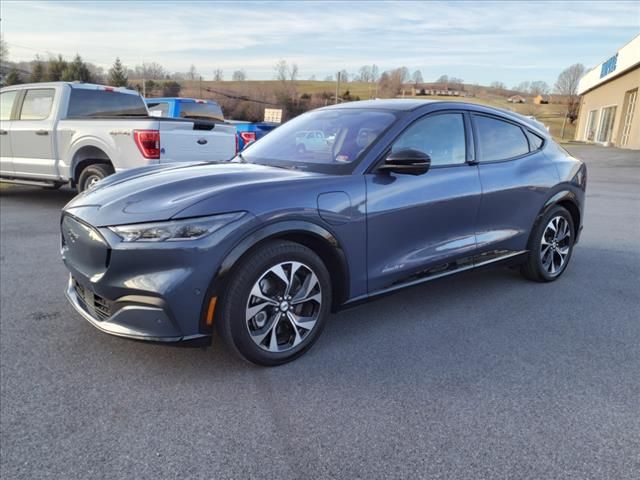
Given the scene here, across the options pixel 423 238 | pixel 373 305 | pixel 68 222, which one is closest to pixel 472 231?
pixel 423 238

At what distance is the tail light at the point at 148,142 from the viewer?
22.3ft

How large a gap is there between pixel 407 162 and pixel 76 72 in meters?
63.2

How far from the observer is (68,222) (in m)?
3.18

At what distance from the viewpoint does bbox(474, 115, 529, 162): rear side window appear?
4.18m

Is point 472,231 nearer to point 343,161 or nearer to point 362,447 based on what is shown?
point 343,161

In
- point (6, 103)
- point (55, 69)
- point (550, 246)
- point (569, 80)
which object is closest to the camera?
point (550, 246)

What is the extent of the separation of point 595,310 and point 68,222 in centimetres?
416

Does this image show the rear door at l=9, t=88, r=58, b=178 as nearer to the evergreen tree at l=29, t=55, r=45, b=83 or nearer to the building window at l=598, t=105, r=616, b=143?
the building window at l=598, t=105, r=616, b=143

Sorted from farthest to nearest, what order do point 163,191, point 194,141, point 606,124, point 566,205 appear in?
point 606,124
point 194,141
point 566,205
point 163,191

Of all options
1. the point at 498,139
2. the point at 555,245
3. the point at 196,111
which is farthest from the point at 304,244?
the point at 196,111

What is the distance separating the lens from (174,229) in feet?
8.80

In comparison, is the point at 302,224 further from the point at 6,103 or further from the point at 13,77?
the point at 13,77

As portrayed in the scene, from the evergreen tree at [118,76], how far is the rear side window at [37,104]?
174 feet

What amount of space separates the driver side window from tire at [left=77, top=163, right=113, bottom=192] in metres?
5.28
